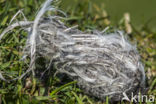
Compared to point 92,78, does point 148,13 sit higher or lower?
higher

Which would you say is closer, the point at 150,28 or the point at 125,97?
the point at 125,97

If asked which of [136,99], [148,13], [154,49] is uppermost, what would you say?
[148,13]

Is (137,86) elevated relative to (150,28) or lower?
lower

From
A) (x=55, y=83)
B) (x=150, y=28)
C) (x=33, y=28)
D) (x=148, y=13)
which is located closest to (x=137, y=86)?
(x=55, y=83)

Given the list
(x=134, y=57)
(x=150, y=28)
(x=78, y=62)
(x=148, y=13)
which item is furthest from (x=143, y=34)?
(x=78, y=62)

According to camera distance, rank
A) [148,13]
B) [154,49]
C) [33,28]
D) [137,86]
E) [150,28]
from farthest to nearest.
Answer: [148,13]
[150,28]
[154,49]
[137,86]
[33,28]

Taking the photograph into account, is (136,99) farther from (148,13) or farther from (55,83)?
(148,13)

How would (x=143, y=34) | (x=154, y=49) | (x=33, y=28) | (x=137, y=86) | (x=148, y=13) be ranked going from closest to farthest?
(x=33, y=28) < (x=137, y=86) < (x=154, y=49) < (x=143, y=34) < (x=148, y=13)

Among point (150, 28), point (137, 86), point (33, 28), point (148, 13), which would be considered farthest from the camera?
point (148, 13)

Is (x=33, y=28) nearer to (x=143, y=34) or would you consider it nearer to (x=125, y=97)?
(x=125, y=97)
